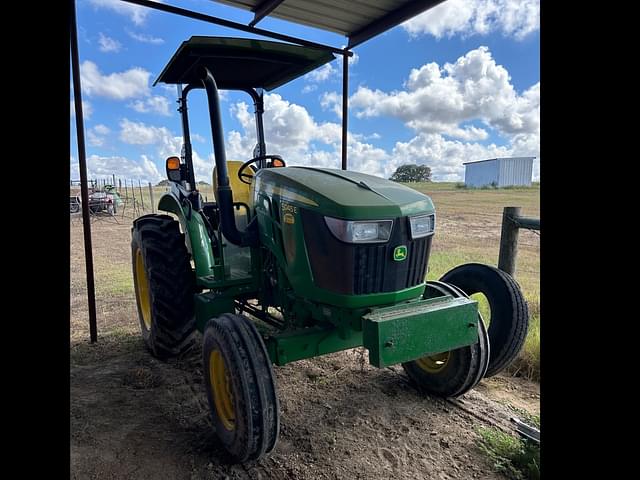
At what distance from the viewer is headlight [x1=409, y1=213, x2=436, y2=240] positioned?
8.21ft

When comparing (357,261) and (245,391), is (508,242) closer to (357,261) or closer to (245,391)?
(357,261)

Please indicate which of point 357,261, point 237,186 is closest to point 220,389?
point 357,261

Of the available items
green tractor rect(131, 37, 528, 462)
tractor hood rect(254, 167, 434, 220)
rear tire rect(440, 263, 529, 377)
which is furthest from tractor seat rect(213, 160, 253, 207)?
rear tire rect(440, 263, 529, 377)

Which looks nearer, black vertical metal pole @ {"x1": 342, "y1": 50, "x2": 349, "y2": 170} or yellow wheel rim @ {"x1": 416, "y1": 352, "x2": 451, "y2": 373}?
yellow wheel rim @ {"x1": 416, "y1": 352, "x2": 451, "y2": 373}

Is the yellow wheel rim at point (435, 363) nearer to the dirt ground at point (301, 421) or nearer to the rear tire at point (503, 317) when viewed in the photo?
the dirt ground at point (301, 421)

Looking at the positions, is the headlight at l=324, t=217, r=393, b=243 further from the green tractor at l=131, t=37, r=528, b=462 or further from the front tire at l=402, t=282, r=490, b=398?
the front tire at l=402, t=282, r=490, b=398

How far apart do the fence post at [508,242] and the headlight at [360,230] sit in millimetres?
2031

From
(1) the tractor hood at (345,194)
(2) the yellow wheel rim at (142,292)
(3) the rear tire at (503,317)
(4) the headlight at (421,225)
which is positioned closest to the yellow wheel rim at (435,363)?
(3) the rear tire at (503,317)

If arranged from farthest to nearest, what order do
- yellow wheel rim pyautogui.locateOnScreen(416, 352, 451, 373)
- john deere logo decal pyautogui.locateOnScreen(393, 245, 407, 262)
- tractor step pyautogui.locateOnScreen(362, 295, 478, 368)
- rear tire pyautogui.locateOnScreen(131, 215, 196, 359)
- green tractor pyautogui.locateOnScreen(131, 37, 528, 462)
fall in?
rear tire pyautogui.locateOnScreen(131, 215, 196, 359), yellow wheel rim pyautogui.locateOnScreen(416, 352, 451, 373), john deere logo decal pyautogui.locateOnScreen(393, 245, 407, 262), green tractor pyautogui.locateOnScreen(131, 37, 528, 462), tractor step pyautogui.locateOnScreen(362, 295, 478, 368)

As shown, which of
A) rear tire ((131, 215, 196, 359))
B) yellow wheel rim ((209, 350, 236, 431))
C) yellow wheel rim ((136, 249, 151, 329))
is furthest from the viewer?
yellow wheel rim ((136, 249, 151, 329))

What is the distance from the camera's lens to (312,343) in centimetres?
264

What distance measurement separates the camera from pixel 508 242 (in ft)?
13.2
